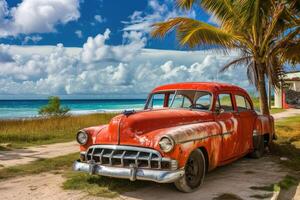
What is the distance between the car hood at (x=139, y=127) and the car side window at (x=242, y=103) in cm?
195

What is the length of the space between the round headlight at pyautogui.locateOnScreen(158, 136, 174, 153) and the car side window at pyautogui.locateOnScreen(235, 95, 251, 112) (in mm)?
3105

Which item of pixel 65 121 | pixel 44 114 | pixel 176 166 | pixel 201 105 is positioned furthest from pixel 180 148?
pixel 44 114

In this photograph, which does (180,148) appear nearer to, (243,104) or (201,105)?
(201,105)

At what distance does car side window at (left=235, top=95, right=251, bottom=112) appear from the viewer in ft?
27.4

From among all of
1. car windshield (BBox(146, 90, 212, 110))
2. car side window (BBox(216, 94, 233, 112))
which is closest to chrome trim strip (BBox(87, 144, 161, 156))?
car windshield (BBox(146, 90, 212, 110))

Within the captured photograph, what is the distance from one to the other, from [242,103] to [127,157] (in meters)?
3.97

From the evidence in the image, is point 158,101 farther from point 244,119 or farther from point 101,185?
point 101,185

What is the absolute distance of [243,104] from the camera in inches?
348

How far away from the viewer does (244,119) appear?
8.27 m

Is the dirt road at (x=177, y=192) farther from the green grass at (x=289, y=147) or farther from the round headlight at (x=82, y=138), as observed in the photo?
the round headlight at (x=82, y=138)

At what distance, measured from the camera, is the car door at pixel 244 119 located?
26.5 feet

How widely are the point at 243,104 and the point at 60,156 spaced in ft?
15.8

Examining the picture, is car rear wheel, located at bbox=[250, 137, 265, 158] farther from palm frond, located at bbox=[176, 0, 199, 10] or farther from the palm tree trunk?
palm frond, located at bbox=[176, 0, 199, 10]

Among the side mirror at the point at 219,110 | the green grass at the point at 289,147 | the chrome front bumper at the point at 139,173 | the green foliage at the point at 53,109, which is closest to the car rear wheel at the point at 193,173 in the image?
the chrome front bumper at the point at 139,173
